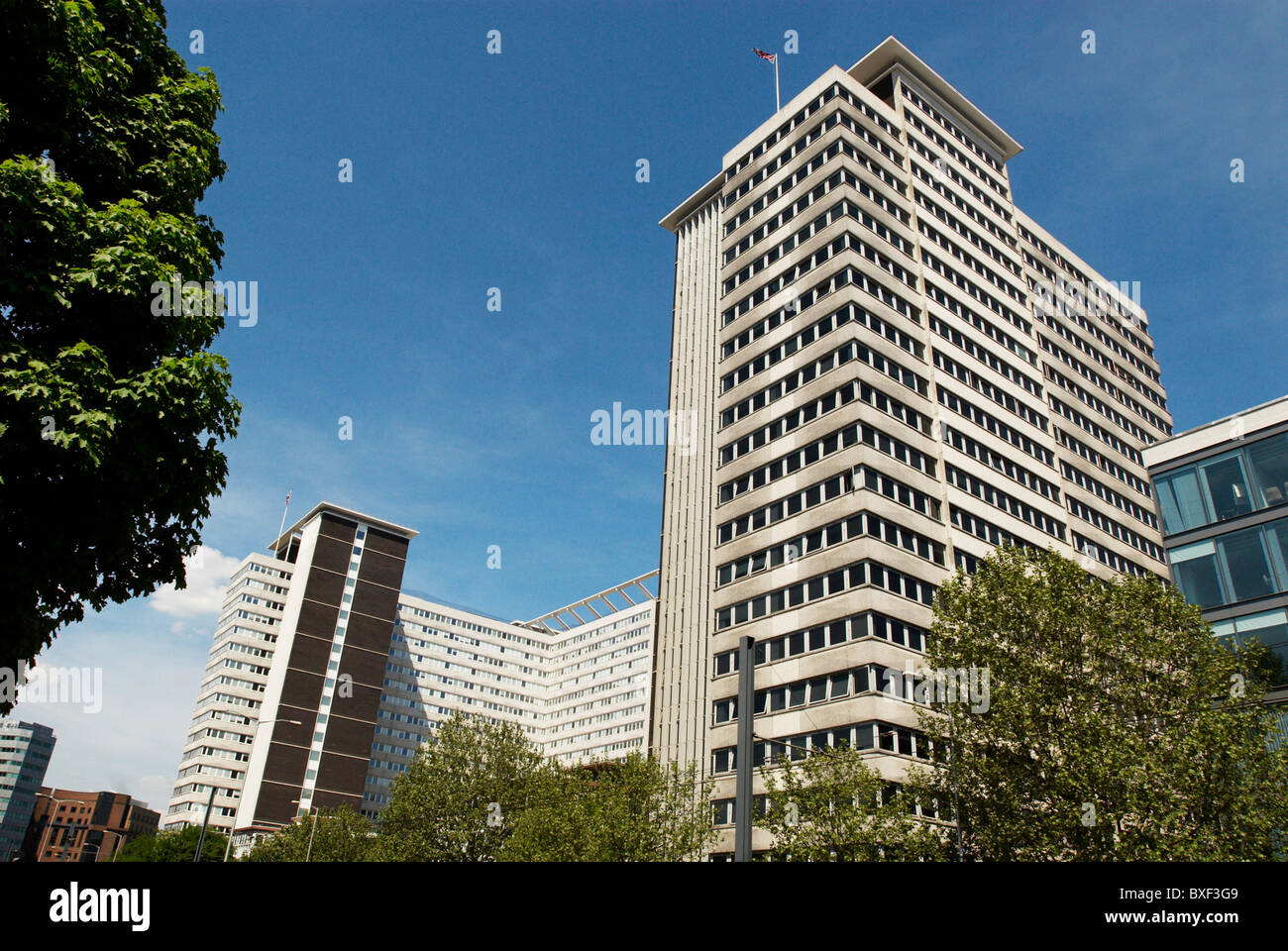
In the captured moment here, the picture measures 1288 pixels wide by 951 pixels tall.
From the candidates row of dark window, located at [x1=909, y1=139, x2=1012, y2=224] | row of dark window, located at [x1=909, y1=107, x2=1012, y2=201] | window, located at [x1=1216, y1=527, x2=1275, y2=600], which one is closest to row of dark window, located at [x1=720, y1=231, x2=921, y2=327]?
row of dark window, located at [x1=909, y1=139, x2=1012, y2=224]

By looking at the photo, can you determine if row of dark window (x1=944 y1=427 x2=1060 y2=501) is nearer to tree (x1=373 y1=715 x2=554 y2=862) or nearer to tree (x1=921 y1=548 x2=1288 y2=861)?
tree (x1=921 y1=548 x2=1288 y2=861)

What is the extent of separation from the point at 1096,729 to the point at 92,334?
3236 centimetres

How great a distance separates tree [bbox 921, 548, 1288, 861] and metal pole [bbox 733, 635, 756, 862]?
57.5ft

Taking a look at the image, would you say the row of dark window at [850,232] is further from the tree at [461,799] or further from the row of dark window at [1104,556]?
the tree at [461,799]

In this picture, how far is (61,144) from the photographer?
11844mm

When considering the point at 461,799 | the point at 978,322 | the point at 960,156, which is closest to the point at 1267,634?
the point at 978,322

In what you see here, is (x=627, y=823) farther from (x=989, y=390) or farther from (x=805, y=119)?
(x=805, y=119)

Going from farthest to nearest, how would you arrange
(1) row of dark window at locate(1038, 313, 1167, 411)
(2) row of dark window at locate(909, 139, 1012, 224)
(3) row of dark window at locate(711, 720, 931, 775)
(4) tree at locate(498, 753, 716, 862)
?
(1) row of dark window at locate(1038, 313, 1167, 411) < (2) row of dark window at locate(909, 139, 1012, 224) < (3) row of dark window at locate(711, 720, 931, 775) < (4) tree at locate(498, 753, 716, 862)

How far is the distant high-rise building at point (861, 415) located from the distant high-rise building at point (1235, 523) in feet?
38.9

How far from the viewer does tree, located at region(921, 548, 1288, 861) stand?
94.0 feet

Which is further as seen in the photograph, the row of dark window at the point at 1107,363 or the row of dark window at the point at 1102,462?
the row of dark window at the point at 1107,363

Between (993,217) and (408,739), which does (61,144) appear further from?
(408,739)

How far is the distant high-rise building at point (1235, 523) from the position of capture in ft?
139

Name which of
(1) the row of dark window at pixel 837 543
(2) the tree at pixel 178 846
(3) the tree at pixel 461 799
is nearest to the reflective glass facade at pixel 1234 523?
(1) the row of dark window at pixel 837 543
